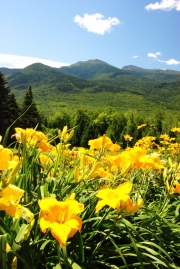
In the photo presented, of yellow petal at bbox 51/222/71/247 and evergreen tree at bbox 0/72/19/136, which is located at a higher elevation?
yellow petal at bbox 51/222/71/247

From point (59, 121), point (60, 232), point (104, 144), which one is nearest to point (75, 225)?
point (60, 232)

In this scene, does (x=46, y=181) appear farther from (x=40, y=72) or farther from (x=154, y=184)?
(x=40, y=72)

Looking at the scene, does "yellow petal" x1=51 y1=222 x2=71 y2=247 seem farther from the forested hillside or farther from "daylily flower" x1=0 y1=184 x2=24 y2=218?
the forested hillside

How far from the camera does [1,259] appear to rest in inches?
30.6

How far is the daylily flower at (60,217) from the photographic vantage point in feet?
3.03

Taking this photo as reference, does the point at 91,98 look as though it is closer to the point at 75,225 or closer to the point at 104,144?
the point at 104,144

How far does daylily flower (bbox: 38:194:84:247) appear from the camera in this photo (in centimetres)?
92

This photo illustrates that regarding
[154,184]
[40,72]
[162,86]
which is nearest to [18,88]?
[40,72]

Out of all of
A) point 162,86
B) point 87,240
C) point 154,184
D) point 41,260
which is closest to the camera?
point 41,260

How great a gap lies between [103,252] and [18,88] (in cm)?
16590

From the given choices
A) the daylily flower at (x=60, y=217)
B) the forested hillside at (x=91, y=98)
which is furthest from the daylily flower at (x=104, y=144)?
the forested hillside at (x=91, y=98)

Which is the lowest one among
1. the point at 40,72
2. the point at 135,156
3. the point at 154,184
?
the point at 154,184

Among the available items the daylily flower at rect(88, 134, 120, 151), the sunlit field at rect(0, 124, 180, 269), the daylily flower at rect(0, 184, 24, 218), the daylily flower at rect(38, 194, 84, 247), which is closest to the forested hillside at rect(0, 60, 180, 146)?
the daylily flower at rect(88, 134, 120, 151)

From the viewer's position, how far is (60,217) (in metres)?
1.01
